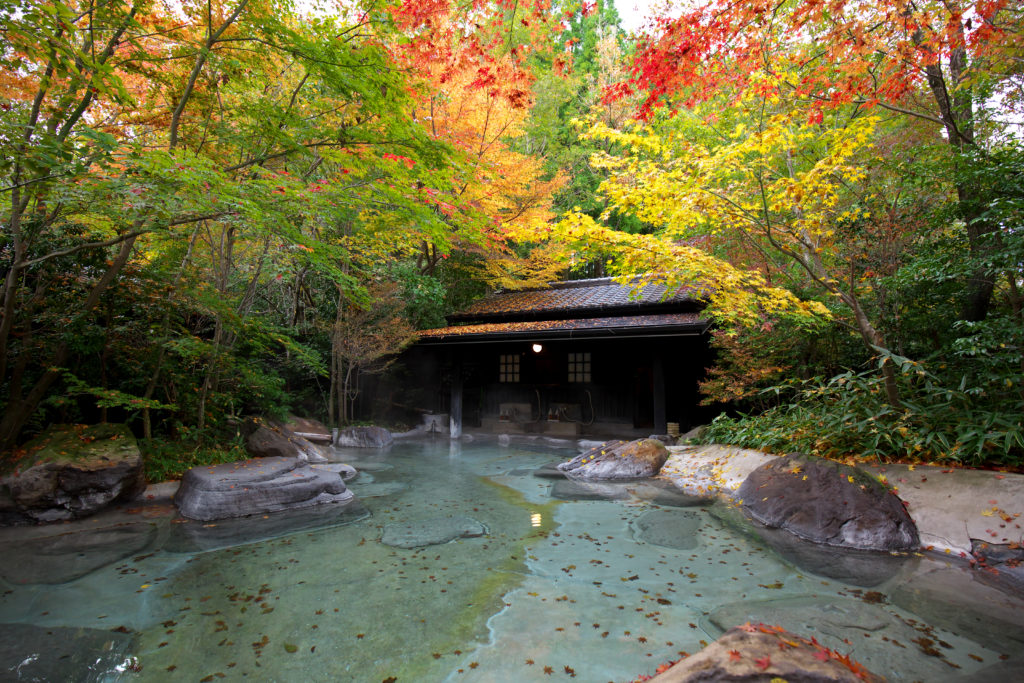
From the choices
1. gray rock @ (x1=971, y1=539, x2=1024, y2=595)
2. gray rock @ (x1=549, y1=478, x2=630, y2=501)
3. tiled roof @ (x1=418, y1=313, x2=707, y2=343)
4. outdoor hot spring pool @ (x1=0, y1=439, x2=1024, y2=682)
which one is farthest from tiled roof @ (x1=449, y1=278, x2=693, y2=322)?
gray rock @ (x1=971, y1=539, x2=1024, y2=595)

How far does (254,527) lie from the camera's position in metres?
4.97

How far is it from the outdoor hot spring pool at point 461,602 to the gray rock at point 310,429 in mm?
5500

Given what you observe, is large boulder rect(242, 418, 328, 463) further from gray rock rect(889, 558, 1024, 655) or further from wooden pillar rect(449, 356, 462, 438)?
gray rock rect(889, 558, 1024, 655)

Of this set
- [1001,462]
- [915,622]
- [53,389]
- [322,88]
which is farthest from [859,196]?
[53,389]

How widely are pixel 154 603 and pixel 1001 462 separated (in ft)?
23.9

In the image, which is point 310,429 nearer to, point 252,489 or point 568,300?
point 252,489

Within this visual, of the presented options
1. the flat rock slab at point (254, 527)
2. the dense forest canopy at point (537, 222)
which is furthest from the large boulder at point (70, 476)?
the flat rock slab at point (254, 527)

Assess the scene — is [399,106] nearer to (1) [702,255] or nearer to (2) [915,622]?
(1) [702,255]

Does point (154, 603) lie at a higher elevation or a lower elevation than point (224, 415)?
lower

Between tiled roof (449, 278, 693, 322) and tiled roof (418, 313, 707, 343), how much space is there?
0.34 metres

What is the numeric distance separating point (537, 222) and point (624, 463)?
3998mm

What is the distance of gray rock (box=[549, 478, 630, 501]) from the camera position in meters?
6.20

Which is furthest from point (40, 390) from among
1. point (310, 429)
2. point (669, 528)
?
point (669, 528)

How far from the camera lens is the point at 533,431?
12.4m
